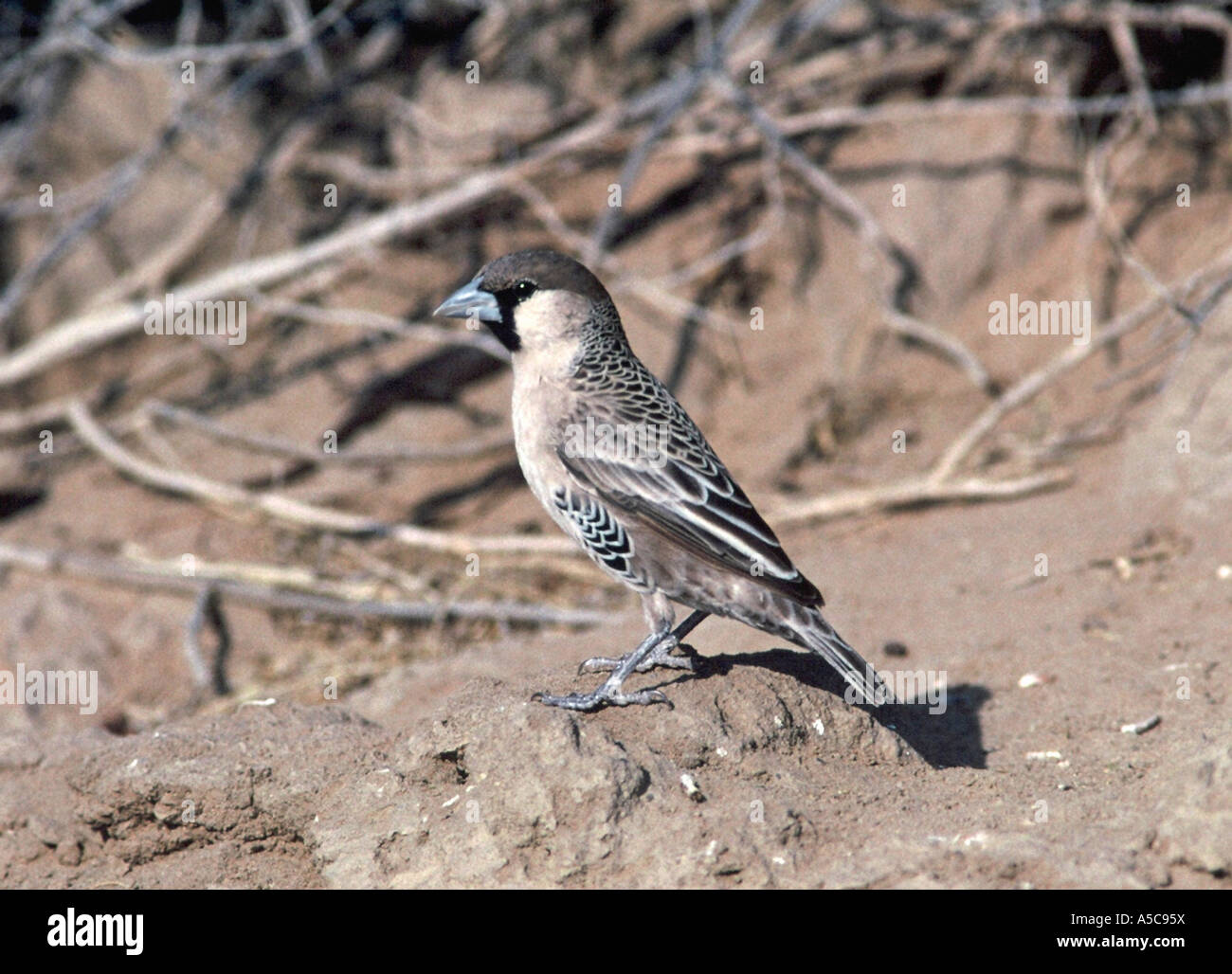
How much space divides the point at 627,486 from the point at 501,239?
5406mm

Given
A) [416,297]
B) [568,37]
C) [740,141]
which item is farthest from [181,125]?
[740,141]

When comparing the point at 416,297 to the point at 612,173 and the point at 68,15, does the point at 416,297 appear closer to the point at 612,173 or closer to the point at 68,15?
the point at 612,173

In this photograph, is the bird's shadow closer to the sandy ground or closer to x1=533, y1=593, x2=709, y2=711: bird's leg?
the sandy ground

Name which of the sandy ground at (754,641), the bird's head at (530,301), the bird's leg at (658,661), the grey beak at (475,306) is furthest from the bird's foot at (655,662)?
the grey beak at (475,306)

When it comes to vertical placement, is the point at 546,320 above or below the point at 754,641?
above

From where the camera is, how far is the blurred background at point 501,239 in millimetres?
8766

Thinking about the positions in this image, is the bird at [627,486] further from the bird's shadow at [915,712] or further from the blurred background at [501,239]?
the blurred background at [501,239]

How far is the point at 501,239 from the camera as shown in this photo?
9.82m

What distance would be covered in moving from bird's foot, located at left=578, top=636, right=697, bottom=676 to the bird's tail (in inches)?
15.4

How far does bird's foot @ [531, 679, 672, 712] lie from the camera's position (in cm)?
429

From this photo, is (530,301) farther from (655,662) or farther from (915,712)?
(915,712)

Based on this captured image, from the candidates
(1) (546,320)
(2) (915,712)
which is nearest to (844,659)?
(2) (915,712)

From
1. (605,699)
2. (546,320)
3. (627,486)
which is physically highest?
(546,320)

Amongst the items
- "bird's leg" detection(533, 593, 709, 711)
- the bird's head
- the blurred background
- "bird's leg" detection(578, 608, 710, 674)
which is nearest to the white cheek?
the bird's head
